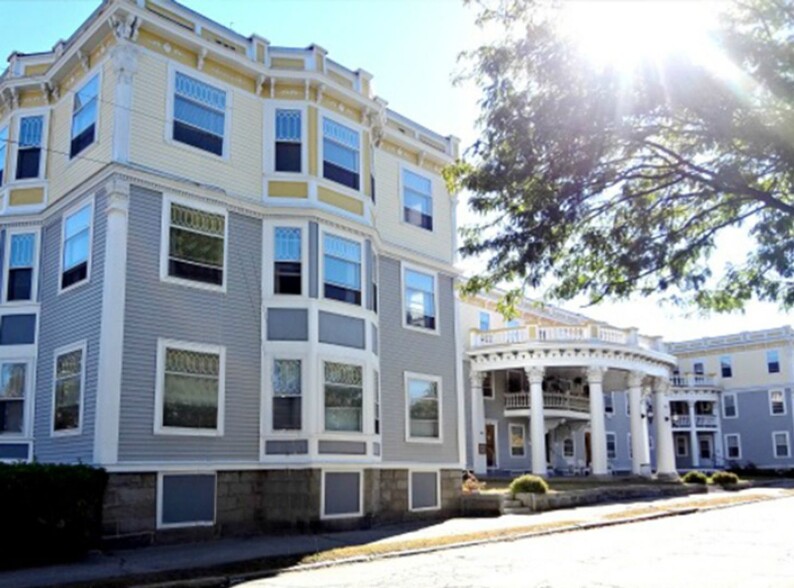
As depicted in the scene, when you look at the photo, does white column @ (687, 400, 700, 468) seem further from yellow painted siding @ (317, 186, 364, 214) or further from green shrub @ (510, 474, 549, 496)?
yellow painted siding @ (317, 186, 364, 214)

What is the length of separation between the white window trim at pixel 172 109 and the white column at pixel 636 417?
23.0 meters

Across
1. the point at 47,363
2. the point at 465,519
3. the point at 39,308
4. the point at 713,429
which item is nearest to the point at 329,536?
the point at 465,519

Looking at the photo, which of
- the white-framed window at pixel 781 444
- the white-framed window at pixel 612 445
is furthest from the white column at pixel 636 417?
the white-framed window at pixel 781 444

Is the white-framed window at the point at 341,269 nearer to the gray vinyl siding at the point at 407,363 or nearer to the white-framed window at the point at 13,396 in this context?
the gray vinyl siding at the point at 407,363

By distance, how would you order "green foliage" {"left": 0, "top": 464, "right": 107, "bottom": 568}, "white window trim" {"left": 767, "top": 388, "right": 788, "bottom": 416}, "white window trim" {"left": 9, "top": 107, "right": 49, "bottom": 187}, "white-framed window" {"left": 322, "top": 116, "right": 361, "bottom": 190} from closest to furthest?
"green foliage" {"left": 0, "top": 464, "right": 107, "bottom": 568} → "white window trim" {"left": 9, "top": 107, "right": 49, "bottom": 187} → "white-framed window" {"left": 322, "top": 116, "right": 361, "bottom": 190} → "white window trim" {"left": 767, "top": 388, "right": 788, "bottom": 416}

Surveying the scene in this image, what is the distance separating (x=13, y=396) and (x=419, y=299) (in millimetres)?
10770

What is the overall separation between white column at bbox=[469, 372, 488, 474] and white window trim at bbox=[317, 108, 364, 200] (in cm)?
1617

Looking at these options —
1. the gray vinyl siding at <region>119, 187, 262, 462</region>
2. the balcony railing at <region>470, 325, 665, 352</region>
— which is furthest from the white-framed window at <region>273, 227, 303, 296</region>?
the balcony railing at <region>470, 325, 665, 352</region>

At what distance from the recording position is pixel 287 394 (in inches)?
719

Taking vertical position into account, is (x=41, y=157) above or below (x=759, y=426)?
above

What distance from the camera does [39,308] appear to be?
18.3 metres

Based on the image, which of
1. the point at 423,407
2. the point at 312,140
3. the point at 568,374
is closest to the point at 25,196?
the point at 312,140

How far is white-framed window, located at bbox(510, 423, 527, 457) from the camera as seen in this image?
37.4 m

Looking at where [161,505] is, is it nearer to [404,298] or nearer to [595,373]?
[404,298]
